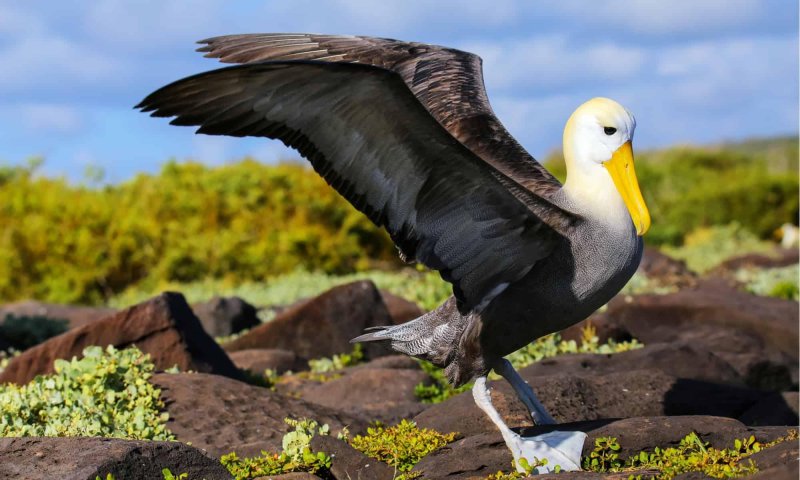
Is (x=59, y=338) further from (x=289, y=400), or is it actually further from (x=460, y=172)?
(x=460, y=172)

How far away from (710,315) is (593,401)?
4.48m

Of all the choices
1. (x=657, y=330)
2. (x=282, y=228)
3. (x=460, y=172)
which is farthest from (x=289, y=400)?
(x=282, y=228)

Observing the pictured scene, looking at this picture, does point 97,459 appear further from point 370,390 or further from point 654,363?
point 654,363

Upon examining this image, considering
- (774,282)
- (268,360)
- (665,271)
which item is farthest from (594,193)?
(665,271)

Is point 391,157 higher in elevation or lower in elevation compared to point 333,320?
higher

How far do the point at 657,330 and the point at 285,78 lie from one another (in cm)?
673

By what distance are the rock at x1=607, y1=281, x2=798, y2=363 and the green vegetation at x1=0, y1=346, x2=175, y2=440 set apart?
509 cm

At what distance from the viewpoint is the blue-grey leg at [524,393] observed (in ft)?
17.7

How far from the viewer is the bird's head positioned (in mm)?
4926

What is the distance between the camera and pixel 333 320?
10000mm

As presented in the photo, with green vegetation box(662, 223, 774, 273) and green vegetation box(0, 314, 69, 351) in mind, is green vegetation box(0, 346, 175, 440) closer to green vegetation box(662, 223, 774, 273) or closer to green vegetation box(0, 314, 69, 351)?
green vegetation box(0, 314, 69, 351)

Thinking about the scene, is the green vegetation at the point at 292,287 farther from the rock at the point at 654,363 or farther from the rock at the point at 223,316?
the rock at the point at 654,363

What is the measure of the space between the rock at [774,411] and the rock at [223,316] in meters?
6.33

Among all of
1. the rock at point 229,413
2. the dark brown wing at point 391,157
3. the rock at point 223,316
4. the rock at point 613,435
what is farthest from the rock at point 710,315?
the dark brown wing at point 391,157
